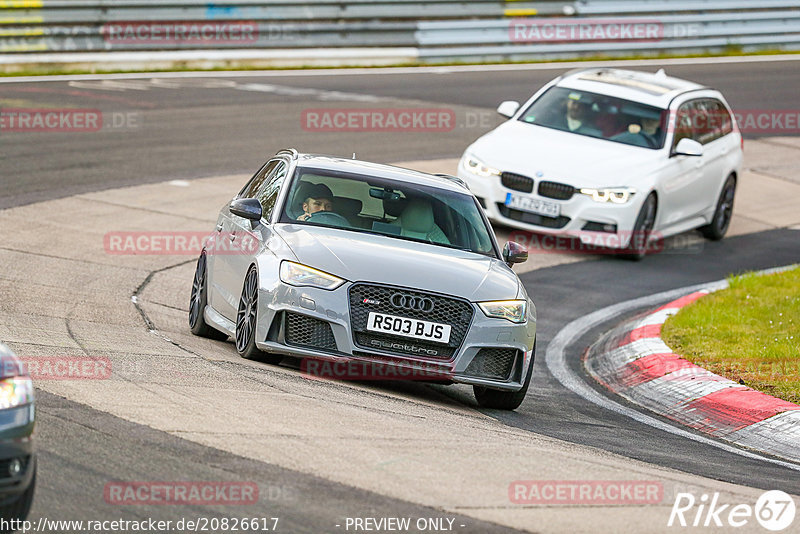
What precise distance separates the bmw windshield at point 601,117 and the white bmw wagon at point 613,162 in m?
0.01

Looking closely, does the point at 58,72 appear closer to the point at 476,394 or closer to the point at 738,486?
the point at 476,394

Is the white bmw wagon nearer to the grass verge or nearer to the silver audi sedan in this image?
the grass verge

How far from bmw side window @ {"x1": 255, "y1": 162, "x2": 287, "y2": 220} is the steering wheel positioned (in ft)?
1.19

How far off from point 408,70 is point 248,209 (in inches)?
769

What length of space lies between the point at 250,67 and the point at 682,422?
18646 millimetres

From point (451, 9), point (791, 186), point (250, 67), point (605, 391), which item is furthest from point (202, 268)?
point (451, 9)

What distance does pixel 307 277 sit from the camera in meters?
8.84

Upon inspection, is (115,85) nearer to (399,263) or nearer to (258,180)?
(258,180)

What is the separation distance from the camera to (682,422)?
10.0 m

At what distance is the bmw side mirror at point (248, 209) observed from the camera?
9.78m

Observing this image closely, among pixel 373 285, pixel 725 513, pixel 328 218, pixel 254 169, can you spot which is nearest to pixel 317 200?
pixel 328 218

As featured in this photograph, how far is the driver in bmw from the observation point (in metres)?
9.88

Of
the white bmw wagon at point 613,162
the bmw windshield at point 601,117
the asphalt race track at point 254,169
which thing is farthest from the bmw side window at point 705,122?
the asphalt race track at point 254,169

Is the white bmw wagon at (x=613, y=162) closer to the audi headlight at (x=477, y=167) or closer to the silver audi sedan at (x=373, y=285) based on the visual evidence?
the audi headlight at (x=477, y=167)
